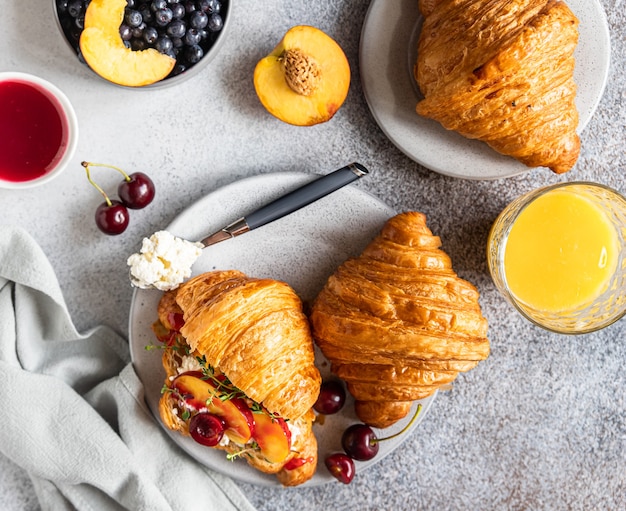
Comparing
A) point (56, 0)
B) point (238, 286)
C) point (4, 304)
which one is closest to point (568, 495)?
point (238, 286)

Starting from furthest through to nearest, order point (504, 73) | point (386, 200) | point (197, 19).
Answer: point (386, 200), point (197, 19), point (504, 73)

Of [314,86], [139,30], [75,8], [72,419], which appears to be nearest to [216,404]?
[72,419]

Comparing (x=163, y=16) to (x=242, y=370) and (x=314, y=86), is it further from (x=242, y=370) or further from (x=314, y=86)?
(x=242, y=370)

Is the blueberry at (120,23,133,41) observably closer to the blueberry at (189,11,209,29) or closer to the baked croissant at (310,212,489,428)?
the blueberry at (189,11,209,29)

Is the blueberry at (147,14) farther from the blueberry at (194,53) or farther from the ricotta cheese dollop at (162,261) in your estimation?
the ricotta cheese dollop at (162,261)

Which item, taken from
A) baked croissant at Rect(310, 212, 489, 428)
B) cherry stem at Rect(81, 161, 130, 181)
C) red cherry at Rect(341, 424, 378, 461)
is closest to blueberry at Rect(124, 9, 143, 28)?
cherry stem at Rect(81, 161, 130, 181)

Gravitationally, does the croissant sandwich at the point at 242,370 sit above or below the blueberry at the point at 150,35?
below

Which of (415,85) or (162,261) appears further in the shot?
(415,85)

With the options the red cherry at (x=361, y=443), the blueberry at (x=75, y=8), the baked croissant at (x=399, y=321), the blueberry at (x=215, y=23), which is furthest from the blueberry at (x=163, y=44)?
the red cherry at (x=361, y=443)
